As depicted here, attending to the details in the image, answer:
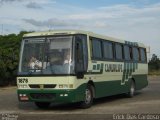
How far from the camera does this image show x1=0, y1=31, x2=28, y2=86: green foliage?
111ft

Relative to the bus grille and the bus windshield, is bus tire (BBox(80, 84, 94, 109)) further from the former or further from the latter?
the bus windshield

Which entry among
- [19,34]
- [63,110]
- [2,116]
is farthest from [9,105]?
[19,34]

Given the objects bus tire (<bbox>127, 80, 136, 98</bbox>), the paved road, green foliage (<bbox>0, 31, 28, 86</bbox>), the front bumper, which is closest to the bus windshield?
the front bumper

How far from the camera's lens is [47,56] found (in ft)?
57.2

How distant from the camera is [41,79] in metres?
17.3

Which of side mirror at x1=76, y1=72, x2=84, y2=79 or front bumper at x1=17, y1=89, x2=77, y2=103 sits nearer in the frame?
front bumper at x1=17, y1=89, x2=77, y2=103

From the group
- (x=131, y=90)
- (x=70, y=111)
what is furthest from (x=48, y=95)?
(x=131, y=90)

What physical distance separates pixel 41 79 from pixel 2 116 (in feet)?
7.79

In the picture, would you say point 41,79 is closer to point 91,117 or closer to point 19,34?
point 91,117

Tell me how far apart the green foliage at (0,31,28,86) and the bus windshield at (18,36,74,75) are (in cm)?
1470

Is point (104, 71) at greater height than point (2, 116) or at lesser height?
greater

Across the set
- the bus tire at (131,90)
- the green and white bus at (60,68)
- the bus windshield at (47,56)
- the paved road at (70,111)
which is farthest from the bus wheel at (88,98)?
the bus tire at (131,90)

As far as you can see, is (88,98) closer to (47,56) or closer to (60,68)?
(60,68)

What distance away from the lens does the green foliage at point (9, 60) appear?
33691 mm
